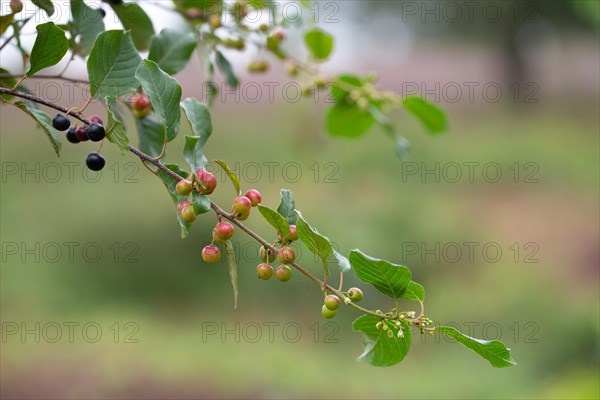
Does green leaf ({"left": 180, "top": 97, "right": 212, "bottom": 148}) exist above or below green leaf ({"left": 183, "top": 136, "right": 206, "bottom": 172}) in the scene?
above

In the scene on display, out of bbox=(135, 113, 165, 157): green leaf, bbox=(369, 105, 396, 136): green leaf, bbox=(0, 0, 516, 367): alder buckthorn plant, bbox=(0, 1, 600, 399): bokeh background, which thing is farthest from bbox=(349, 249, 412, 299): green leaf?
bbox=(0, 1, 600, 399): bokeh background

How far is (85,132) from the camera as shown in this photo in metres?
0.58

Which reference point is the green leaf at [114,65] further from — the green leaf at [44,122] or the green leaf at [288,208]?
the green leaf at [288,208]

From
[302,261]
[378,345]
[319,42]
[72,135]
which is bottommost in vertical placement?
[302,261]

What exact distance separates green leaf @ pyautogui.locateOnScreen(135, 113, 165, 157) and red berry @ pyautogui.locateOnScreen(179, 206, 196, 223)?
0.84 feet

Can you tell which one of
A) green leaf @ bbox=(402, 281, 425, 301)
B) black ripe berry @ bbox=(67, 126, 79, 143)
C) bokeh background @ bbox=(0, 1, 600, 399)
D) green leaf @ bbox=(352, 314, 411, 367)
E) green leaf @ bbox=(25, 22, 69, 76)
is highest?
green leaf @ bbox=(25, 22, 69, 76)

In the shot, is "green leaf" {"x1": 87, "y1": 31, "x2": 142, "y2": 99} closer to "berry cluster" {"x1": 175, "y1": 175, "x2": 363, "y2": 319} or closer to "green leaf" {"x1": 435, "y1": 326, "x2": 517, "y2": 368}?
"berry cluster" {"x1": 175, "y1": 175, "x2": 363, "y2": 319}

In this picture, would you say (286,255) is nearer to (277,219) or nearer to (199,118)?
(277,219)

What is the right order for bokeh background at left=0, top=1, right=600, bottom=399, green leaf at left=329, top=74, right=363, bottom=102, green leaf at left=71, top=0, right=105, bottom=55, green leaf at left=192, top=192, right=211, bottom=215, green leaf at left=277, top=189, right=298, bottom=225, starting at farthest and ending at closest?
bokeh background at left=0, top=1, right=600, bottom=399, green leaf at left=329, top=74, right=363, bottom=102, green leaf at left=71, top=0, right=105, bottom=55, green leaf at left=277, top=189, right=298, bottom=225, green leaf at left=192, top=192, right=211, bottom=215

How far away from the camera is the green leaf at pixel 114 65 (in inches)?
23.6

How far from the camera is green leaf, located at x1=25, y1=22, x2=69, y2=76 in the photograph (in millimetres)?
602

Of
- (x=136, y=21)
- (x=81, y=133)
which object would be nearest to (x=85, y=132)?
(x=81, y=133)

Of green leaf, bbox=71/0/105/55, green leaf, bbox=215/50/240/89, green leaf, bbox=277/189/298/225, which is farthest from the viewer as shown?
green leaf, bbox=215/50/240/89

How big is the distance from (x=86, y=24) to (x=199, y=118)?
0.24 m
